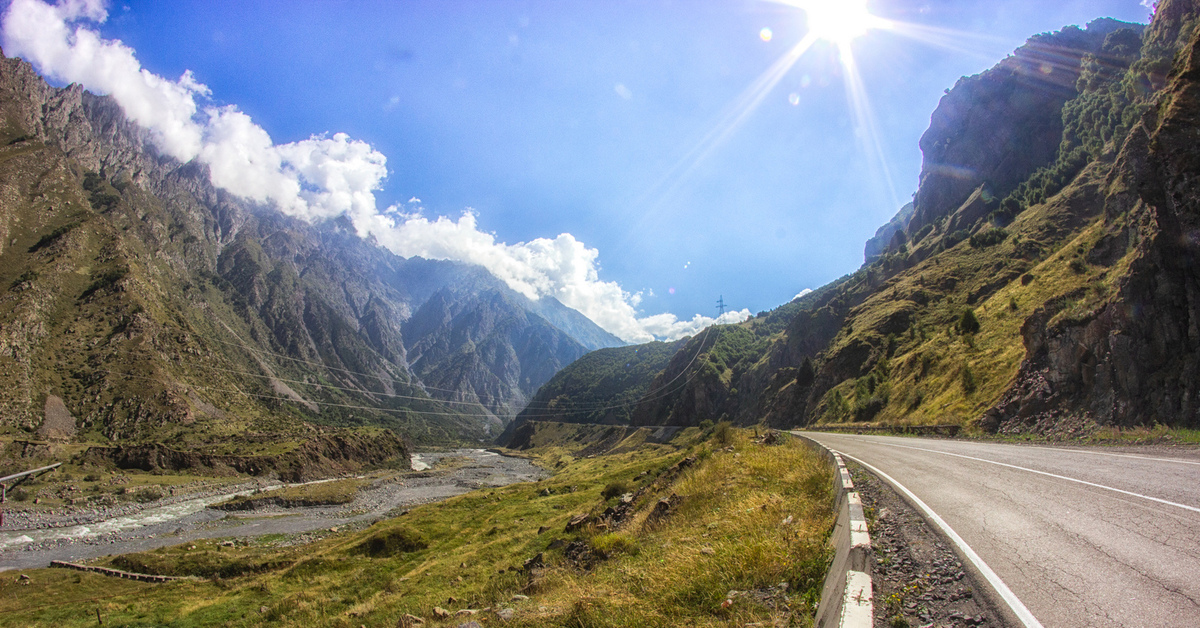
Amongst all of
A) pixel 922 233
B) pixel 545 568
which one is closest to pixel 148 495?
pixel 545 568

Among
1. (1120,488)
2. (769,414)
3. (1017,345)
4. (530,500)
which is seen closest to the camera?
(1120,488)

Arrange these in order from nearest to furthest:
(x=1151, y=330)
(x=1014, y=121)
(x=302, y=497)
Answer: (x=1151, y=330) → (x=302, y=497) → (x=1014, y=121)

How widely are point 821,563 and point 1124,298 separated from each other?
34.9m

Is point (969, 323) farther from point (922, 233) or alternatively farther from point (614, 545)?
point (922, 233)

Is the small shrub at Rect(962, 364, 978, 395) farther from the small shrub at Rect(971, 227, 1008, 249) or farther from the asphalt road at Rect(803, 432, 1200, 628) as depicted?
the small shrub at Rect(971, 227, 1008, 249)

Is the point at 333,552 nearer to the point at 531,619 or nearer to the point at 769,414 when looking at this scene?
the point at 531,619

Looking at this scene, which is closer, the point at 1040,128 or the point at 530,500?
the point at 530,500

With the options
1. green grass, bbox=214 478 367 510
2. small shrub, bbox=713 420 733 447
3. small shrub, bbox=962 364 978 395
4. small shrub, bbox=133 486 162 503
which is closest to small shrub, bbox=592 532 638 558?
small shrub, bbox=713 420 733 447

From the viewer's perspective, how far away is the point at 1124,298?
91.7ft

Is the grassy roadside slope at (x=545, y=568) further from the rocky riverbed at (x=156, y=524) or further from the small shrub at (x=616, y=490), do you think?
the rocky riverbed at (x=156, y=524)

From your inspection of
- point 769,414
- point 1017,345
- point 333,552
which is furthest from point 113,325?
point 1017,345

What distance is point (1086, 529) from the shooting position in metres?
8.16

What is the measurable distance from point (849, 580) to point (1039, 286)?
68479mm

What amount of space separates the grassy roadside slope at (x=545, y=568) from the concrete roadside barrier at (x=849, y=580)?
0.37 meters
